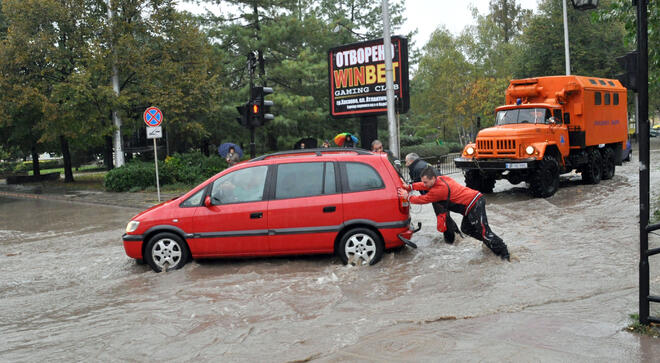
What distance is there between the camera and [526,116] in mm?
16172

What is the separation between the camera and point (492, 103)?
43969mm

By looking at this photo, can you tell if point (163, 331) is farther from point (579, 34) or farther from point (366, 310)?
point (579, 34)

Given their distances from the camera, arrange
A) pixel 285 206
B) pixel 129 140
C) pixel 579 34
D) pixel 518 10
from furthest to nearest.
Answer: pixel 518 10 < pixel 579 34 < pixel 129 140 < pixel 285 206

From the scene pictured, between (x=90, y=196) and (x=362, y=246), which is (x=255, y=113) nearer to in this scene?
(x=362, y=246)

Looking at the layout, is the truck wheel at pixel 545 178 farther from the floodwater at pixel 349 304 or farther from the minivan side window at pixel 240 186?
the minivan side window at pixel 240 186

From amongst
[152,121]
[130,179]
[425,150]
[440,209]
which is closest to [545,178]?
[440,209]

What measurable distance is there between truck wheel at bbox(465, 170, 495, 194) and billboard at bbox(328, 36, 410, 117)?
3532 millimetres

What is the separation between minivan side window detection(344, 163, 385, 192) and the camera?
8.34 metres

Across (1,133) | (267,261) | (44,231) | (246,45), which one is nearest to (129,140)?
(1,133)

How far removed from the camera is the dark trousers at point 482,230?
836cm

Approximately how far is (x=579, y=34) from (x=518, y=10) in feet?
58.3

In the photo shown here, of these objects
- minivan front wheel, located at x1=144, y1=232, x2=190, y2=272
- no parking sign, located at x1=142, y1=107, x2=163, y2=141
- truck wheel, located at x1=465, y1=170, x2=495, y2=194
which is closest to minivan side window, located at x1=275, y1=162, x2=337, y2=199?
minivan front wheel, located at x1=144, y1=232, x2=190, y2=272

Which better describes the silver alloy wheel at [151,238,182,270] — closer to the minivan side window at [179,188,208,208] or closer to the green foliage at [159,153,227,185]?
the minivan side window at [179,188,208,208]

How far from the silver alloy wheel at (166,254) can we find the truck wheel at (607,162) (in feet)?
48.9
